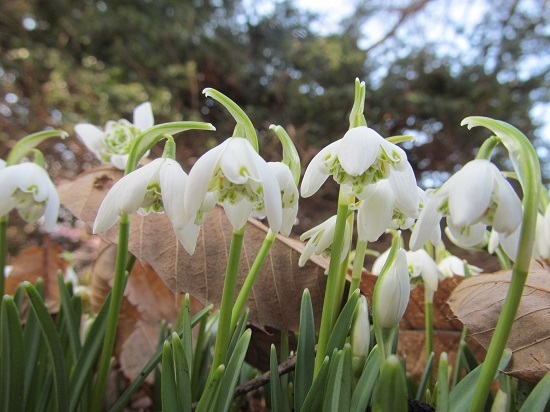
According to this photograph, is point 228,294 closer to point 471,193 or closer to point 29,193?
point 471,193

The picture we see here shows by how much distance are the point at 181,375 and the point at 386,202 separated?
0.28 meters

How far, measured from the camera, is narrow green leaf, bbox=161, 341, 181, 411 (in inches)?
17.4

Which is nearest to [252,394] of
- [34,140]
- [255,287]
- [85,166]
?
[255,287]

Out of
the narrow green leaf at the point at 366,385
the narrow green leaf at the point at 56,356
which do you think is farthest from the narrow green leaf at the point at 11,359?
the narrow green leaf at the point at 366,385

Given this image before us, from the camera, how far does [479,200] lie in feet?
1.24

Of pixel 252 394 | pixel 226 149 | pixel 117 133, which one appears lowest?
pixel 252 394

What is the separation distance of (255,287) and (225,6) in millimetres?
5404

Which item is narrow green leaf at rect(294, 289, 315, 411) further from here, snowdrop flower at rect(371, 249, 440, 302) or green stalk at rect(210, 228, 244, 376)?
snowdrop flower at rect(371, 249, 440, 302)

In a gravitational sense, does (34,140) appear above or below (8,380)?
above

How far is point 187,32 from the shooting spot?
4.94m

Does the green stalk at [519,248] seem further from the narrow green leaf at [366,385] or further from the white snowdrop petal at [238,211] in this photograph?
the white snowdrop petal at [238,211]

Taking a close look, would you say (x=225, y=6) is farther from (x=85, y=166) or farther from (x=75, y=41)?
(x=85, y=166)

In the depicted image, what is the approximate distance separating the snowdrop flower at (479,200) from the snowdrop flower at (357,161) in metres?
0.07

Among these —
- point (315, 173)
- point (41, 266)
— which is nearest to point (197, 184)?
point (315, 173)
